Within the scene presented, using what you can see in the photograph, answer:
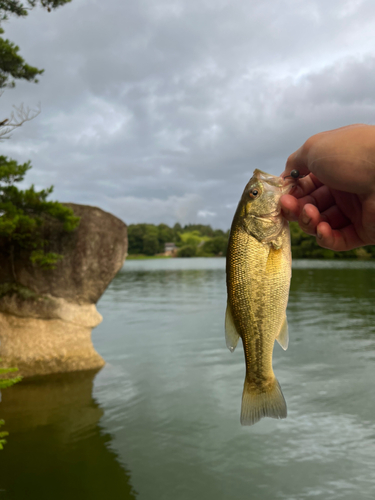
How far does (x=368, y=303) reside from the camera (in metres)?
21.6

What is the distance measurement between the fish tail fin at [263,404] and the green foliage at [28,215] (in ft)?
25.1

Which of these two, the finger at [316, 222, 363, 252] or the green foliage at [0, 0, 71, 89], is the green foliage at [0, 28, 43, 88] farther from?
the finger at [316, 222, 363, 252]

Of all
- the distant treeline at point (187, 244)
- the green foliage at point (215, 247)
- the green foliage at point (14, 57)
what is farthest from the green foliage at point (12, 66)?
the green foliage at point (215, 247)

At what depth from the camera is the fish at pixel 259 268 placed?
2338 millimetres

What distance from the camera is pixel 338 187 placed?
2.46 meters

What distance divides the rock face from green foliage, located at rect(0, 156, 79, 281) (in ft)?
0.93

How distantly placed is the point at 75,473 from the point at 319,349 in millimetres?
9222

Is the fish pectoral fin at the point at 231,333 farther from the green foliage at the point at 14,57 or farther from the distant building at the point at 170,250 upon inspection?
the distant building at the point at 170,250

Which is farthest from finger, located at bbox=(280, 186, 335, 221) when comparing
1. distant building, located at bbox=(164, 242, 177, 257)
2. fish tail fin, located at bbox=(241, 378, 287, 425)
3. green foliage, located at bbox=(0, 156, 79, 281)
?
distant building, located at bbox=(164, 242, 177, 257)

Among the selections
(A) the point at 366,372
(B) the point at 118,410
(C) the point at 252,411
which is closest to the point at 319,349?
(A) the point at 366,372

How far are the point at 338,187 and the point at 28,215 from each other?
28.9ft

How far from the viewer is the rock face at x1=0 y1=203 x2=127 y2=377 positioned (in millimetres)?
9773

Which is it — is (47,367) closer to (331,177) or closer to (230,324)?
(230,324)

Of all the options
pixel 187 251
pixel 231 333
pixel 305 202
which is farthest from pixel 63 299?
pixel 187 251
